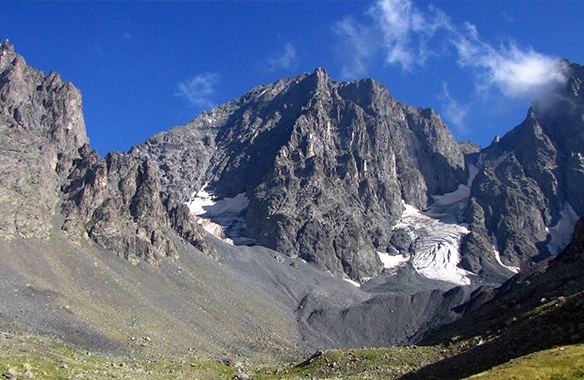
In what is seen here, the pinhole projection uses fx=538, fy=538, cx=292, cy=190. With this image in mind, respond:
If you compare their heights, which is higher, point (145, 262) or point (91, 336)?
point (145, 262)

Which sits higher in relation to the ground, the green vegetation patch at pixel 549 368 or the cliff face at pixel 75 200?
the cliff face at pixel 75 200

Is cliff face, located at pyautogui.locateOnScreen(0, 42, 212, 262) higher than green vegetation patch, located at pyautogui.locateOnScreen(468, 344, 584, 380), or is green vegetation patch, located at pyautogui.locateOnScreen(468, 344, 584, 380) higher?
cliff face, located at pyautogui.locateOnScreen(0, 42, 212, 262)

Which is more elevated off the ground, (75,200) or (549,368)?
(75,200)

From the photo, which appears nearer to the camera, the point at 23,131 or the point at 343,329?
the point at 343,329

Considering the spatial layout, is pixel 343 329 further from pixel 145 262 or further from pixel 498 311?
pixel 498 311

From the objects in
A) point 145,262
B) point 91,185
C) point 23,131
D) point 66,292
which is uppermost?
point 23,131

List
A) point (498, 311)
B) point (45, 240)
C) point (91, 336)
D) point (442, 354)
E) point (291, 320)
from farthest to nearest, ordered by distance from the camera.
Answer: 1. point (291, 320)
2. point (45, 240)
3. point (91, 336)
4. point (498, 311)
5. point (442, 354)

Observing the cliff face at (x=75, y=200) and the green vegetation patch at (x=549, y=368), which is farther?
the cliff face at (x=75, y=200)

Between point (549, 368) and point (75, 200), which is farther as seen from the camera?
point (75, 200)

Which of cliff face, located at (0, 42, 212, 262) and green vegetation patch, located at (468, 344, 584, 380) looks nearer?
green vegetation patch, located at (468, 344, 584, 380)

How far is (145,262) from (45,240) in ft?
104

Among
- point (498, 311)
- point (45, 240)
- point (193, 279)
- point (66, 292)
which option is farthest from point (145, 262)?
point (498, 311)

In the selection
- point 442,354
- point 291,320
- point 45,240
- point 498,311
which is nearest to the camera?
point 442,354

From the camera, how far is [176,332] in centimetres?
12525
